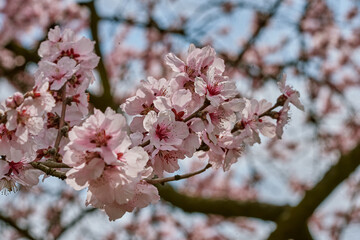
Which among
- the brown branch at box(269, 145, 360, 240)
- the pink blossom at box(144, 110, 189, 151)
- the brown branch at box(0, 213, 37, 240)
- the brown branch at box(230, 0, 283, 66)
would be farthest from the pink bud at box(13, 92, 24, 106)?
the brown branch at box(230, 0, 283, 66)

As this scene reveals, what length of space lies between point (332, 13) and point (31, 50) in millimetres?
3718

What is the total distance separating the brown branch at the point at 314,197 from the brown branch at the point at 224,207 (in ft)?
1.17

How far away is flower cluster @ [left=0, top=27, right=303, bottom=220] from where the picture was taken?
42.1 inches

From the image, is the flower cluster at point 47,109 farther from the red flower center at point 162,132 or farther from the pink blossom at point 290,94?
the pink blossom at point 290,94

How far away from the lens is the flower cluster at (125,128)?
107 cm

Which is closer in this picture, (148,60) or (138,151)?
(138,151)

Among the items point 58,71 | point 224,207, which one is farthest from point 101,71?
point 58,71

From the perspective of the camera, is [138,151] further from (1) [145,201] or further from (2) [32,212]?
(2) [32,212]

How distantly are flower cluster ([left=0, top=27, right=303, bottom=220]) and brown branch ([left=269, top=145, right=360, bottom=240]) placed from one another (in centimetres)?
229

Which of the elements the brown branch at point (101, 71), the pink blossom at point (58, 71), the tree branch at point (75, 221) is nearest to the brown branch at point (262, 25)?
the brown branch at point (101, 71)

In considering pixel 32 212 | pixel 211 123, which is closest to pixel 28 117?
pixel 211 123

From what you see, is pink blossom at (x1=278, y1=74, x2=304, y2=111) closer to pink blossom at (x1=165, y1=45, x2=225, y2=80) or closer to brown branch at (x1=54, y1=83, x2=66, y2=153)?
pink blossom at (x1=165, y1=45, x2=225, y2=80)

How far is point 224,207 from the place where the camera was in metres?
4.12

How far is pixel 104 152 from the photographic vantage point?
104 cm
